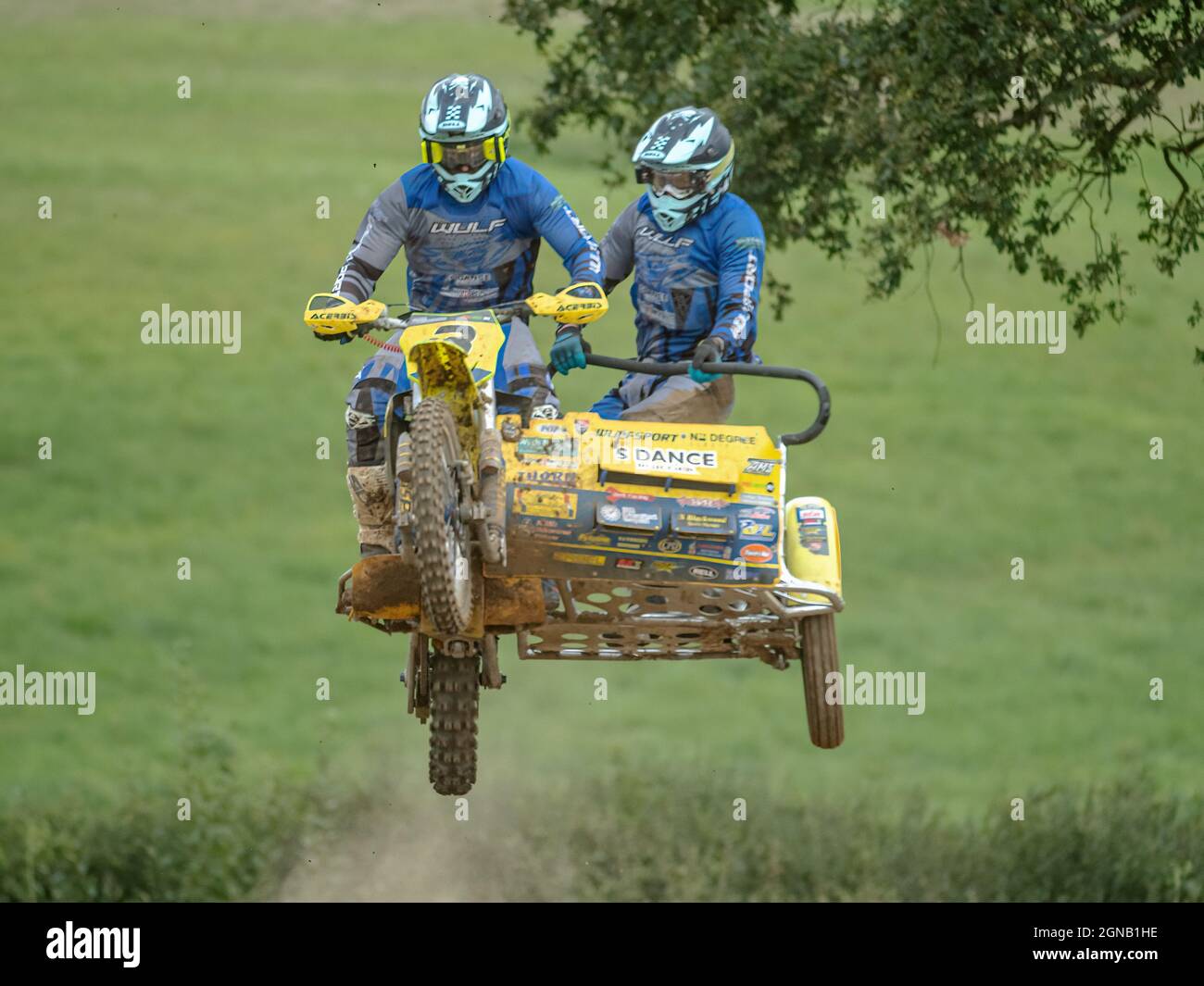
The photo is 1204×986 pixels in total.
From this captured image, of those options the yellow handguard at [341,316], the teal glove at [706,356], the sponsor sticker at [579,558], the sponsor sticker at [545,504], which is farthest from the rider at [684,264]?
the sponsor sticker at [579,558]

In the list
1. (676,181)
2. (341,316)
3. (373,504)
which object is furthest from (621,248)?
(373,504)

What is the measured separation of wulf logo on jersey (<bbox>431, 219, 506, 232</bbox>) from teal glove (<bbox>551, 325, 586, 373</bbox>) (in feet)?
2.20

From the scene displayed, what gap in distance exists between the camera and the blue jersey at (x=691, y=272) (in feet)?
41.0

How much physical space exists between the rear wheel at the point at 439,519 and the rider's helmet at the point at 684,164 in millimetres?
2168

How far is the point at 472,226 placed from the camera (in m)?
12.4

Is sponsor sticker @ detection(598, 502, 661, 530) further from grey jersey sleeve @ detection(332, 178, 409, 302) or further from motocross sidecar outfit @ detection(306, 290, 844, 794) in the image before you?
grey jersey sleeve @ detection(332, 178, 409, 302)

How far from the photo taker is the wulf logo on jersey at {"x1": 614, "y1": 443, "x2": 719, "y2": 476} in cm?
1173

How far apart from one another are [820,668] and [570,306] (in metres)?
2.38

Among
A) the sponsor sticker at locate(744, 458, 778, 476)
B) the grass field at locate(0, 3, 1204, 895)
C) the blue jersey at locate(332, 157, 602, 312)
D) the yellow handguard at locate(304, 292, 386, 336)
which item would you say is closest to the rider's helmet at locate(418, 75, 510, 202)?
the blue jersey at locate(332, 157, 602, 312)

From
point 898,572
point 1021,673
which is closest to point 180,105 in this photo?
point 898,572

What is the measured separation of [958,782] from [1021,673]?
20.5 feet

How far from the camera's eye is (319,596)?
46.2 metres

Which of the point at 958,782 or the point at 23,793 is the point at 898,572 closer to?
the point at 958,782

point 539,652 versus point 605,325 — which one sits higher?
point 605,325
